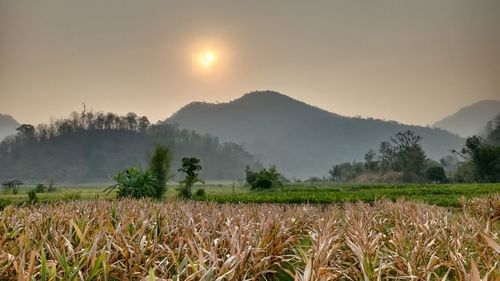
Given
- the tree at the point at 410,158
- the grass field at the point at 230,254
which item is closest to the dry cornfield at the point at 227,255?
the grass field at the point at 230,254

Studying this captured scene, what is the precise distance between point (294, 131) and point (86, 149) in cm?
9894

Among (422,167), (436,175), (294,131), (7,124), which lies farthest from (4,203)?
(7,124)

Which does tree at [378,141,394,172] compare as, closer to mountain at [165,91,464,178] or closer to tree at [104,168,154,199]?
tree at [104,168,154,199]

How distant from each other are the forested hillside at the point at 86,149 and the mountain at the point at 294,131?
55053mm

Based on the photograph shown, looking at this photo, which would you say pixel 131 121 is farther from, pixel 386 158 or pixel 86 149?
pixel 386 158

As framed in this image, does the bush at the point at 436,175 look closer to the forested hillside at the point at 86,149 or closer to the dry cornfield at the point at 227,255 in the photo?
the dry cornfield at the point at 227,255

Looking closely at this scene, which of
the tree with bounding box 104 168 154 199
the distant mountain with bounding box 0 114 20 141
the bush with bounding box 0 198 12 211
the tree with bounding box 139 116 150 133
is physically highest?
the distant mountain with bounding box 0 114 20 141

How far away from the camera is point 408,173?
4472 centimetres

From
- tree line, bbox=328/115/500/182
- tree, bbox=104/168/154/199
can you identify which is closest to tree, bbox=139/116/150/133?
tree line, bbox=328/115/500/182

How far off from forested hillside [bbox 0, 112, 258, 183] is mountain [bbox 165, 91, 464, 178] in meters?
55.1

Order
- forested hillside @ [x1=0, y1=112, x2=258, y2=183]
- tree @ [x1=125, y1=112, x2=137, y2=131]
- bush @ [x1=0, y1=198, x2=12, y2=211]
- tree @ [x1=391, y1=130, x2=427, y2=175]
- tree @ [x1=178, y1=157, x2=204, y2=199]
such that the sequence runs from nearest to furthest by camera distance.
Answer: bush @ [x1=0, y1=198, x2=12, y2=211]
tree @ [x1=178, y1=157, x2=204, y2=199]
tree @ [x1=391, y1=130, x2=427, y2=175]
forested hillside @ [x1=0, y1=112, x2=258, y2=183]
tree @ [x1=125, y1=112, x2=137, y2=131]

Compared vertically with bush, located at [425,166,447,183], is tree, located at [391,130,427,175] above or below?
above

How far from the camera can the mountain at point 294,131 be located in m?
157

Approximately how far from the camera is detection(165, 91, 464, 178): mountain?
156625 millimetres
